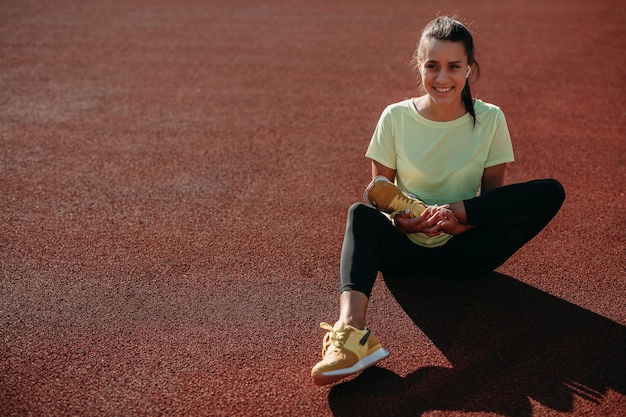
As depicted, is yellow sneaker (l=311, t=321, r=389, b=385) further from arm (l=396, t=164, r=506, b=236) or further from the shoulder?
the shoulder

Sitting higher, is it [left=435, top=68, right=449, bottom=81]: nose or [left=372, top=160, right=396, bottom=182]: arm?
[left=435, top=68, right=449, bottom=81]: nose

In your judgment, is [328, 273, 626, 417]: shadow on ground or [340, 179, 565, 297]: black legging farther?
[340, 179, 565, 297]: black legging

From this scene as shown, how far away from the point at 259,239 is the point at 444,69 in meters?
1.50

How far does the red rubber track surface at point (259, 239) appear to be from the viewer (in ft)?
9.67

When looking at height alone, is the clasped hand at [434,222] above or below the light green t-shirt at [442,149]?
below

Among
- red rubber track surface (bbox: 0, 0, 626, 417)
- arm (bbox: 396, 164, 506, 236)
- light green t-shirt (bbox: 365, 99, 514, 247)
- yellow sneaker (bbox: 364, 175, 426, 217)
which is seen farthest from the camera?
light green t-shirt (bbox: 365, 99, 514, 247)

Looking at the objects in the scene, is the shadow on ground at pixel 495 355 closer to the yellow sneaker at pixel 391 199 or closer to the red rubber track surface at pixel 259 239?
the red rubber track surface at pixel 259 239

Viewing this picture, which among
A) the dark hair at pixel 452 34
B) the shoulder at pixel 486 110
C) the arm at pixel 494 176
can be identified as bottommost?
the arm at pixel 494 176

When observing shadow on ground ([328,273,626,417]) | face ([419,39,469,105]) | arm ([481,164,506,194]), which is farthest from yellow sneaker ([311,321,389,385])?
face ([419,39,469,105])

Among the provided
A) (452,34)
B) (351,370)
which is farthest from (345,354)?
(452,34)

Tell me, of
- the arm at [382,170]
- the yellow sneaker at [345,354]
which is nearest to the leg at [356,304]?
the yellow sneaker at [345,354]

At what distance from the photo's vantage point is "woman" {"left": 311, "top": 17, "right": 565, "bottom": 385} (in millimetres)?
3209

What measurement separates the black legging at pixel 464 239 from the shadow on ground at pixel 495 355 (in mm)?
167

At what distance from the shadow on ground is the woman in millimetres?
181
